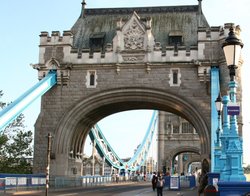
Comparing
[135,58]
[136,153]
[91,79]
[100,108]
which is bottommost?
[136,153]

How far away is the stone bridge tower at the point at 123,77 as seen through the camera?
27.8 m

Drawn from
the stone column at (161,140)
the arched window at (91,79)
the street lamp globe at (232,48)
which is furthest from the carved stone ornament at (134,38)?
the stone column at (161,140)

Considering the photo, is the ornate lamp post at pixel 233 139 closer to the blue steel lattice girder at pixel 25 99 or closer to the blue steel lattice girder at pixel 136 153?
the blue steel lattice girder at pixel 25 99

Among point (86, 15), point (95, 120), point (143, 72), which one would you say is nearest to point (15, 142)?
point (95, 120)

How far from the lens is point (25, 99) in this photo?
81.4 ft

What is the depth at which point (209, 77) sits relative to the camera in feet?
90.5

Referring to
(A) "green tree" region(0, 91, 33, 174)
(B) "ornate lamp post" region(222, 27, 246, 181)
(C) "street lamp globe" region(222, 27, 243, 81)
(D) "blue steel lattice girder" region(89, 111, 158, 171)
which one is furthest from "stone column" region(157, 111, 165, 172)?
(C) "street lamp globe" region(222, 27, 243, 81)

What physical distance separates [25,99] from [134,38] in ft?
27.1

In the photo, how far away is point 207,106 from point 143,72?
14.7 feet

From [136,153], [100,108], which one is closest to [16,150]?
[100,108]

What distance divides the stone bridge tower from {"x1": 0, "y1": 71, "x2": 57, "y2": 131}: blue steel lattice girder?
96 cm

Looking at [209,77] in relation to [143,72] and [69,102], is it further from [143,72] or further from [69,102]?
[69,102]

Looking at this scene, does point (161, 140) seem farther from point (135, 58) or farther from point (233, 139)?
point (233, 139)

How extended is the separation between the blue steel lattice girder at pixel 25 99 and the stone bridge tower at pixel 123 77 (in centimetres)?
96
